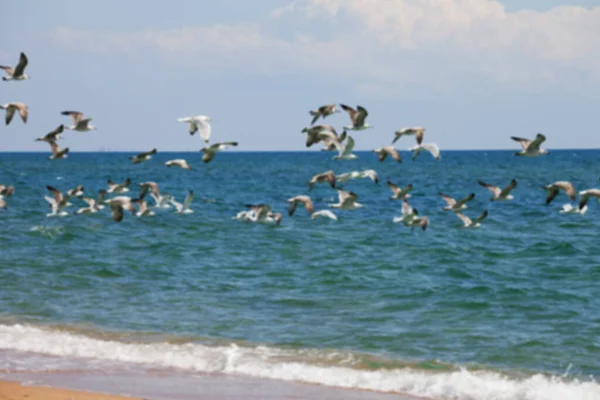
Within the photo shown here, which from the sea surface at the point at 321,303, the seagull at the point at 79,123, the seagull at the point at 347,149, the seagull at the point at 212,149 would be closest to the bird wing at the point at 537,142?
the sea surface at the point at 321,303

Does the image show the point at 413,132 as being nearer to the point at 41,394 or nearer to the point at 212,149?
the point at 212,149

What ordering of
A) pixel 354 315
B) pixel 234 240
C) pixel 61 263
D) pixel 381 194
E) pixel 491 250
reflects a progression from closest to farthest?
pixel 354 315 → pixel 61 263 → pixel 491 250 → pixel 234 240 → pixel 381 194

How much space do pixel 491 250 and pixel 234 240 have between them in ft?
28.2

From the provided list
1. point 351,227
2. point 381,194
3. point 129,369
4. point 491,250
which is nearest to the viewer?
point 129,369

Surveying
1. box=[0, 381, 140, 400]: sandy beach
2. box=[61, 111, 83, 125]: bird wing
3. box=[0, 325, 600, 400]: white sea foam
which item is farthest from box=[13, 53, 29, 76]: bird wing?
box=[0, 381, 140, 400]: sandy beach

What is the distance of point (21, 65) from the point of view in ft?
69.1

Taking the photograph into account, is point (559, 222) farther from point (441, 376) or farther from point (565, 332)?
point (441, 376)

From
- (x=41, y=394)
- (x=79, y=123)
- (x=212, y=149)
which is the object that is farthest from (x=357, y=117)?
(x=41, y=394)

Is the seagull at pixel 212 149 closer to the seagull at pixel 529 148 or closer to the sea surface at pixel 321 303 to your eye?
the sea surface at pixel 321 303

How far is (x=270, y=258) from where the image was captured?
27.8 m

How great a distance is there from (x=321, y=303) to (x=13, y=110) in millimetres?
8141

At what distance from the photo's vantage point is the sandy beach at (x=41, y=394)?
11836 mm

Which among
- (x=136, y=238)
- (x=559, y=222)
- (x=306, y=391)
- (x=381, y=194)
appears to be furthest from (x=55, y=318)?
(x=381, y=194)

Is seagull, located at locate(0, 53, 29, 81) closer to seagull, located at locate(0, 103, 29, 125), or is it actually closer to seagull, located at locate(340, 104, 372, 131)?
seagull, located at locate(0, 103, 29, 125)
